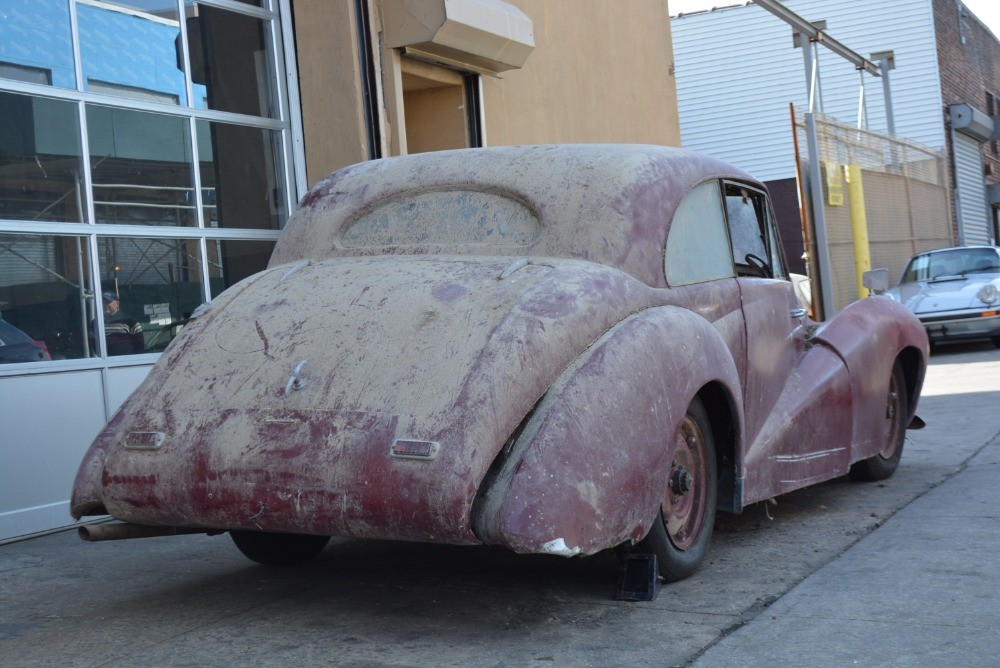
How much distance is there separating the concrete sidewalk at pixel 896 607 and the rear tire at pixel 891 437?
1092mm

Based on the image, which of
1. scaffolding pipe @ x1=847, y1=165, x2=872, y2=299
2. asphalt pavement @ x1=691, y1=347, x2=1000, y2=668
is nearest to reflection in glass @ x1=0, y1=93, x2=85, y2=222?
asphalt pavement @ x1=691, y1=347, x2=1000, y2=668

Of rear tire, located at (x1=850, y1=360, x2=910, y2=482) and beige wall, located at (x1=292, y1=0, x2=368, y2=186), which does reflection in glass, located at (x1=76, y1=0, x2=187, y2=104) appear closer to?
beige wall, located at (x1=292, y1=0, x2=368, y2=186)

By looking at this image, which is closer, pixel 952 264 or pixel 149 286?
pixel 149 286

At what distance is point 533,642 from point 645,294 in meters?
1.40

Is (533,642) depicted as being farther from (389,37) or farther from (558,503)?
(389,37)

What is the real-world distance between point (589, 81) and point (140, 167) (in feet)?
19.6

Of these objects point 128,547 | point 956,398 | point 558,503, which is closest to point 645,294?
point 558,503

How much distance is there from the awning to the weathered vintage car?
407 cm

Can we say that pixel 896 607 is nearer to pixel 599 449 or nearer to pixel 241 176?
pixel 599 449

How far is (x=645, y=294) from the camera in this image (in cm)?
433

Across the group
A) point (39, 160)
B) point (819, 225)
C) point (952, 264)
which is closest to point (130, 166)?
point (39, 160)

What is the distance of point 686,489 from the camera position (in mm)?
4379

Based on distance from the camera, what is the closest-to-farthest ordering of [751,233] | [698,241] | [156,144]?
[698,241]
[751,233]
[156,144]

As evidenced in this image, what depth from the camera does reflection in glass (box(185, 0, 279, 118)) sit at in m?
7.94
